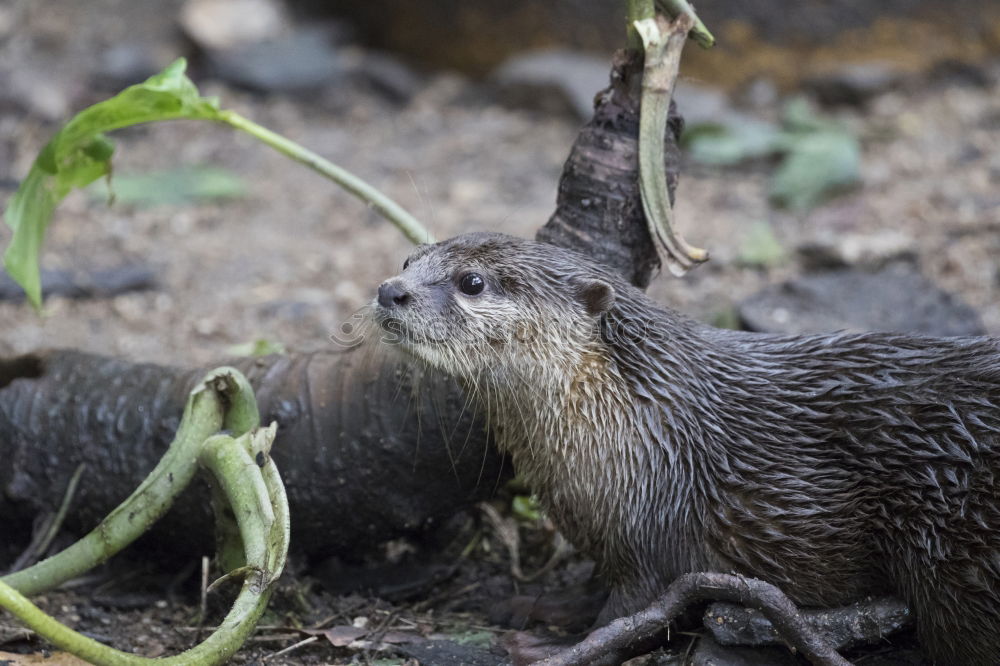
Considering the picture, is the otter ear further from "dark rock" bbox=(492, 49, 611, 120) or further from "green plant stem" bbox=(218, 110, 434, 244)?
"dark rock" bbox=(492, 49, 611, 120)

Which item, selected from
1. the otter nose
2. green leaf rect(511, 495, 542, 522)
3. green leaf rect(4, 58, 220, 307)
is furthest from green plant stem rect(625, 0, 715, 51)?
green leaf rect(511, 495, 542, 522)

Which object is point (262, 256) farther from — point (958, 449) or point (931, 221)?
point (958, 449)

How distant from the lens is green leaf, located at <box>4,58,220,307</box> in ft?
10.6

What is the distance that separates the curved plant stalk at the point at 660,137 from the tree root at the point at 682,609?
923 mm

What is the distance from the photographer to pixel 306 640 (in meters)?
2.90

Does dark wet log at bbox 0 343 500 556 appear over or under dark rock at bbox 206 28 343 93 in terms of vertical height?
under

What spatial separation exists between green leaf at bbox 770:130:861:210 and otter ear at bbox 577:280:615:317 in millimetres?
3771

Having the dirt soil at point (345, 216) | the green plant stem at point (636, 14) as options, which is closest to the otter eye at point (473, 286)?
the green plant stem at point (636, 14)

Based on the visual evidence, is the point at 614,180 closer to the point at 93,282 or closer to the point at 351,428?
the point at 351,428

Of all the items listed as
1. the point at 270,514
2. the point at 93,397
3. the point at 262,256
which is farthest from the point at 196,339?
the point at 270,514

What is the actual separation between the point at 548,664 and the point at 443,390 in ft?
3.03

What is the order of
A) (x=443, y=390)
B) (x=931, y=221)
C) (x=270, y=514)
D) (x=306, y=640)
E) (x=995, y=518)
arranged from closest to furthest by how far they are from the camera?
(x=995, y=518), (x=270, y=514), (x=306, y=640), (x=443, y=390), (x=931, y=221)

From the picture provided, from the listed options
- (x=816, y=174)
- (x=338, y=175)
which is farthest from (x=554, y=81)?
(x=338, y=175)

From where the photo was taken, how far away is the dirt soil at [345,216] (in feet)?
11.4
